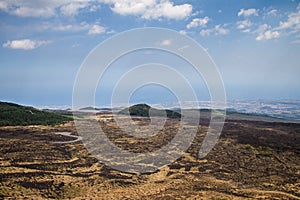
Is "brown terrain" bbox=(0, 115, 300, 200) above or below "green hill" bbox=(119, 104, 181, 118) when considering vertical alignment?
below

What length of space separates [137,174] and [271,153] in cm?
1538

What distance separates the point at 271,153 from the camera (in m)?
29.2

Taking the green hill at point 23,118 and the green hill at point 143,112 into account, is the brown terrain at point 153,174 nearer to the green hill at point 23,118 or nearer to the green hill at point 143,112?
the green hill at point 23,118

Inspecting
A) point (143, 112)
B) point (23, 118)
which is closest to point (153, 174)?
point (23, 118)

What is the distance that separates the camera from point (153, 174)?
74.1 ft

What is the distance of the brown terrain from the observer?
18.0 metres

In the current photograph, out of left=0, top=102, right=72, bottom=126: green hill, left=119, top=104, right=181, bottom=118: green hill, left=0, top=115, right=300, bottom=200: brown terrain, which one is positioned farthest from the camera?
left=119, top=104, right=181, bottom=118: green hill

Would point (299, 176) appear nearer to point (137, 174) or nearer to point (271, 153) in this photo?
point (271, 153)

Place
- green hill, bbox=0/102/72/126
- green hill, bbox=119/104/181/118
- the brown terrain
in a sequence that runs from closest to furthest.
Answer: the brown terrain, green hill, bbox=0/102/72/126, green hill, bbox=119/104/181/118

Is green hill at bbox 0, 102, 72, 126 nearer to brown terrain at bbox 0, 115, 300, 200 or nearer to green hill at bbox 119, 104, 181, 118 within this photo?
brown terrain at bbox 0, 115, 300, 200

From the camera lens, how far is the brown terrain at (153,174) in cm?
1800

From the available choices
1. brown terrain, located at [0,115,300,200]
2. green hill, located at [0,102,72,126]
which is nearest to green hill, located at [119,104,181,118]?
green hill, located at [0,102,72,126]

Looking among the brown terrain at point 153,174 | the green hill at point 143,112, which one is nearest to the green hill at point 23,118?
the brown terrain at point 153,174

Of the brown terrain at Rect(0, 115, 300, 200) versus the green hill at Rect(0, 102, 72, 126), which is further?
the green hill at Rect(0, 102, 72, 126)
